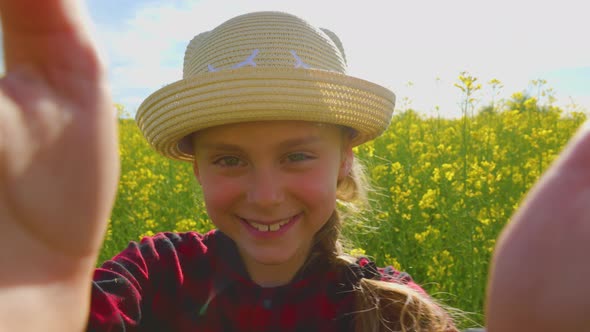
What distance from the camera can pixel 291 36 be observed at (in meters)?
1.31

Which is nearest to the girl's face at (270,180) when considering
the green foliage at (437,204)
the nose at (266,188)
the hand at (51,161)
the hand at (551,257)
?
the nose at (266,188)

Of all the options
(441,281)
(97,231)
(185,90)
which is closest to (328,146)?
(185,90)

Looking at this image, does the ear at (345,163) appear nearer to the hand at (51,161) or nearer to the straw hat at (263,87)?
the straw hat at (263,87)

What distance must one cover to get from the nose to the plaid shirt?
276 millimetres

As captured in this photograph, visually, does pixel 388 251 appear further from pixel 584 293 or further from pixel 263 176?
pixel 584 293

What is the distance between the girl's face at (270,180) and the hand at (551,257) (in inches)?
36.3

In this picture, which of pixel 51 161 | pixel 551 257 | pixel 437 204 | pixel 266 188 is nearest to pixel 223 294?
pixel 266 188

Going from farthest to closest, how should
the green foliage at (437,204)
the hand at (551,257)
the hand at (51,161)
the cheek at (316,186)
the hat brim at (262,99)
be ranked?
the green foliage at (437,204) < the cheek at (316,186) < the hat brim at (262,99) < the hand at (51,161) < the hand at (551,257)

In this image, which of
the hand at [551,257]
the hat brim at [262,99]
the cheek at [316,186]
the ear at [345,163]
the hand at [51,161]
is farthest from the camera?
the ear at [345,163]

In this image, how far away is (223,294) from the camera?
4.63 feet

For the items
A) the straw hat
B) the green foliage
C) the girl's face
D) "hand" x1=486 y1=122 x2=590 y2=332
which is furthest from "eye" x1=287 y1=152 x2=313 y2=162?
"hand" x1=486 y1=122 x2=590 y2=332

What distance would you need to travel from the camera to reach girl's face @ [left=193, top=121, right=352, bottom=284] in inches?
49.8

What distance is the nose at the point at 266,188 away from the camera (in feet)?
4.14

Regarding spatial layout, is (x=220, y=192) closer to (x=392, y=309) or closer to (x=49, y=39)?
(x=392, y=309)
